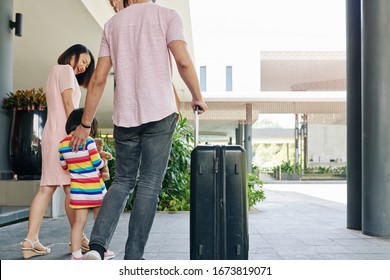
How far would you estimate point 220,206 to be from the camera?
1983mm

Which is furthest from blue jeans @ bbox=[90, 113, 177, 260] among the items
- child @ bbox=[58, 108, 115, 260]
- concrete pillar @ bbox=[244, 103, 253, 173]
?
concrete pillar @ bbox=[244, 103, 253, 173]

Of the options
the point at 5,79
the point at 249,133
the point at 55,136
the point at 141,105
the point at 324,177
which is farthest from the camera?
the point at 324,177

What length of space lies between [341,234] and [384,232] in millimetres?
347

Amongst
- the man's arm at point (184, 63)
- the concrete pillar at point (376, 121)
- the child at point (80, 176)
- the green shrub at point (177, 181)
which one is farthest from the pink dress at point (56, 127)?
the green shrub at point (177, 181)

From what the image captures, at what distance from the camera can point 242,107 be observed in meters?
16.4

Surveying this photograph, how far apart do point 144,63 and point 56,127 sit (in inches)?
34.7

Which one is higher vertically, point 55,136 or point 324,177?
point 55,136

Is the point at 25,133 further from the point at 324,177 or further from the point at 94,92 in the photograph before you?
the point at 324,177

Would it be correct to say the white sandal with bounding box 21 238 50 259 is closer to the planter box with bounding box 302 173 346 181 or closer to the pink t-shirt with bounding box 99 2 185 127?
the pink t-shirt with bounding box 99 2 185 127

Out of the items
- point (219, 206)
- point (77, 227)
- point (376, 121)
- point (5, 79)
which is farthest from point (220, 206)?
point (5, 79)
